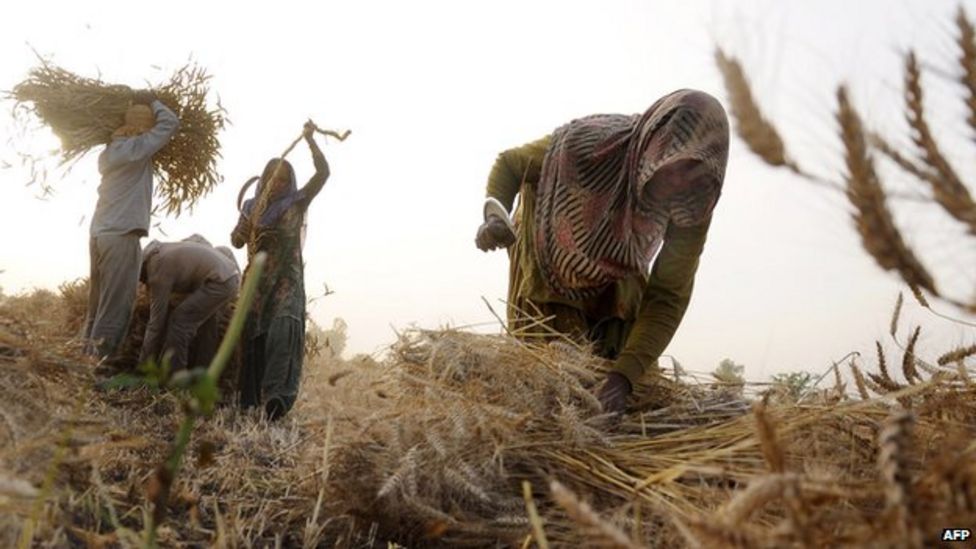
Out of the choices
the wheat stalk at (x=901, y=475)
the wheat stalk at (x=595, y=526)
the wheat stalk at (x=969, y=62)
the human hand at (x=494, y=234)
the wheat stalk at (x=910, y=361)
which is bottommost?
the wheat stalk at (x=595, y=526)

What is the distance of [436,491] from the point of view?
4.44 feet

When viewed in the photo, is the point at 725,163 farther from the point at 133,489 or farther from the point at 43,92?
the point at 43,92

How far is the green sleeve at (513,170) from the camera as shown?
8.20 feet

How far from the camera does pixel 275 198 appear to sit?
4.06m

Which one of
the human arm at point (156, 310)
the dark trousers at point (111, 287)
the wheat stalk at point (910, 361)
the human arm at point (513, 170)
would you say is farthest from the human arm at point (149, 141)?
the wheat stalk at point (910, 361)

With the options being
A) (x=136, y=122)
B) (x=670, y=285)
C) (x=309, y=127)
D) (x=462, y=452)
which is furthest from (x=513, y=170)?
(x=136, y=122)

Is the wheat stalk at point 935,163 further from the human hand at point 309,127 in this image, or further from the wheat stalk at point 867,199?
the human hand at point 309,127

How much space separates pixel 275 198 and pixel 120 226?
0.82 meters

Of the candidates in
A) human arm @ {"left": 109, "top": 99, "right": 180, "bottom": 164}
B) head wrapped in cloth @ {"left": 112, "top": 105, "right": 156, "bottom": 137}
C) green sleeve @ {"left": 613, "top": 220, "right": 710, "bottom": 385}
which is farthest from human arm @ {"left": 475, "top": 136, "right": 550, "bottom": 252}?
head wrapped in cloth @ {"left": 112, "top": 105, "right": 156, "bottom": 137}

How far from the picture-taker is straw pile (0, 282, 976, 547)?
1099mm

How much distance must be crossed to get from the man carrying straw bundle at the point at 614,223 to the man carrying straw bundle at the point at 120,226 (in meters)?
2.37

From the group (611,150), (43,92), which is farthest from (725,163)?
(43,92)

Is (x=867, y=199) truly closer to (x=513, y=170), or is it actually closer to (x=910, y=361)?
(x=910, y=361)

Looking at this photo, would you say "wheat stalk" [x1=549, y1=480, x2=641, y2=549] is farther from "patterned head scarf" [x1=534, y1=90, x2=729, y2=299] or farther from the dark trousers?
the dark trousers
